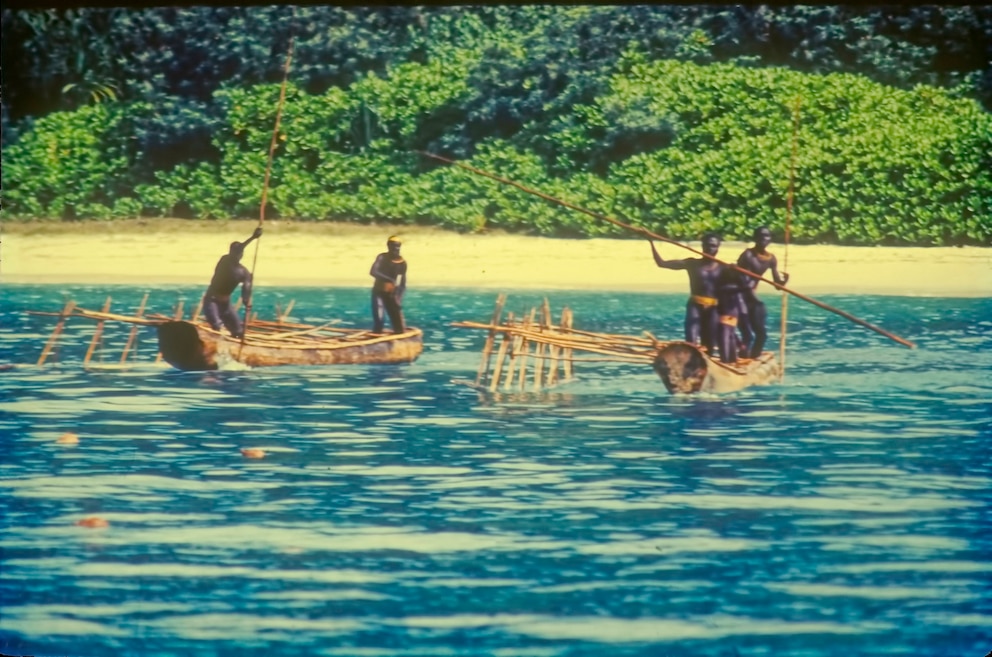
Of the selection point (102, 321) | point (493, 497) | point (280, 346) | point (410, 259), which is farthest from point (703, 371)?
point (102, 321)

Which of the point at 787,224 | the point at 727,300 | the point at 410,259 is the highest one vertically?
the point at 787,224

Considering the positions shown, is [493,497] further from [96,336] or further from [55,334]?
[55,334]

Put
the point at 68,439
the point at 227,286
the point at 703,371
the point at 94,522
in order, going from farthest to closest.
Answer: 1. the point at 227,286
2. the point at 703,371
3. the point at 68,439
4. the point at 94,522

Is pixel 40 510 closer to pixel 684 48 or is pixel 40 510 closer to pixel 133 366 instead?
pixel 133 366

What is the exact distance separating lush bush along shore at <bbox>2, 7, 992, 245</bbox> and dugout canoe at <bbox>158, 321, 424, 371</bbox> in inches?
18.9

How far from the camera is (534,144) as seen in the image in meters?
6.98

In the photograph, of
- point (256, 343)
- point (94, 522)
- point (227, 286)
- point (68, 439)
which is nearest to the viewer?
point (94, 522)

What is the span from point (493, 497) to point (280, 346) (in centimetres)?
124

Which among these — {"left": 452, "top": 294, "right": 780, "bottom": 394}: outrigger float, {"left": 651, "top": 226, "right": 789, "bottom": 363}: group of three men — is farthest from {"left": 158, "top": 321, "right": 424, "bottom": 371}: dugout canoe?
{"left": 651, "top": 226, "right": 789, "bottom": 363}: group of three men

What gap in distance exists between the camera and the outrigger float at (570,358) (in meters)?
6.98

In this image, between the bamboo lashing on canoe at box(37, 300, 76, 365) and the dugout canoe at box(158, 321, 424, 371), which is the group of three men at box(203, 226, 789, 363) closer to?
the dugout canoe at box(158, 321, 424, 371)

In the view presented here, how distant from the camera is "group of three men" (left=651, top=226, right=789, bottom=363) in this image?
6949 mm

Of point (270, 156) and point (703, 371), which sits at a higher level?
point (270, 156)

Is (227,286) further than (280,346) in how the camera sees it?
No
